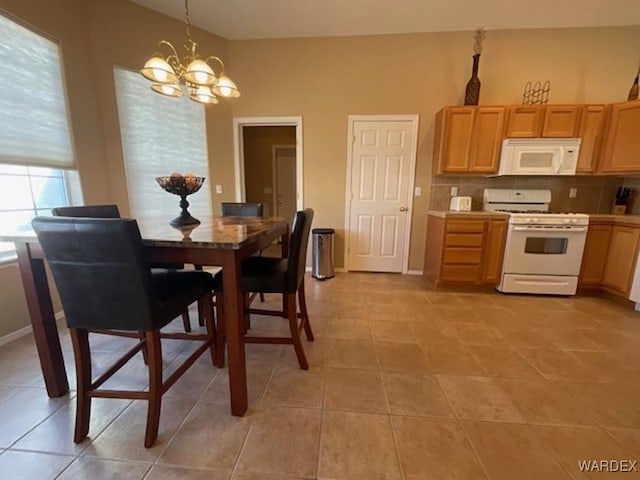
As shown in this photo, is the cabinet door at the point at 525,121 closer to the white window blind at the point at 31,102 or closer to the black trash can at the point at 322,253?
the black trash can at the point at 322,253

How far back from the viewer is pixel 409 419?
1372 mm

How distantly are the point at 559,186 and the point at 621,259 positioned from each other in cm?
102

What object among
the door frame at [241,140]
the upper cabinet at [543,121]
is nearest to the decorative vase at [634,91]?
→ the upper cabinet at [543,121]

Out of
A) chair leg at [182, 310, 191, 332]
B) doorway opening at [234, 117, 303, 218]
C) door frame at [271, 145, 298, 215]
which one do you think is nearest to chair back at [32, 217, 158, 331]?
chair leg at [182, 310, 191, 332]

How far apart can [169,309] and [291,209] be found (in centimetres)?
484

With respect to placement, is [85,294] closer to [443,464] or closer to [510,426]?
[443,464]

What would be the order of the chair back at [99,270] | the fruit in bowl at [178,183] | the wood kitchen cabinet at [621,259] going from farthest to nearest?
the wood kitchen cabinet at [621,259], the fruit in bowl at [178,183], the chair back at [99,270]

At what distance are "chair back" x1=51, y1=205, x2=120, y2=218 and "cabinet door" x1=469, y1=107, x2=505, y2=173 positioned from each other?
3487mm

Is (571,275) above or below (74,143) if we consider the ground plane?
below

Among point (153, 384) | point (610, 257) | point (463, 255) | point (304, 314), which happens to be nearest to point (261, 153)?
point (463, 255)

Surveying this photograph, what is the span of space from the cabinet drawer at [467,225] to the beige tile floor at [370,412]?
1.10m

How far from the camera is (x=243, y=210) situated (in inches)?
99.4

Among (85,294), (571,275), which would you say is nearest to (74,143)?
(85,294)

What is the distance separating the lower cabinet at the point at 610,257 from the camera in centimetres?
270
